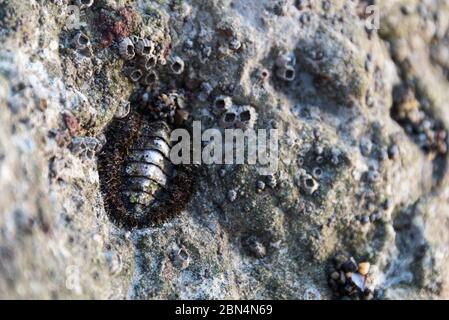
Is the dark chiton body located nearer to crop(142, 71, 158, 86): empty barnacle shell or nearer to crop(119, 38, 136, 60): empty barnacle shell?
crop(142, 71, 158, 86): empty barnacle shell

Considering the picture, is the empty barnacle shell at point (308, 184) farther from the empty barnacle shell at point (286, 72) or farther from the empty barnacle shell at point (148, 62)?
the empty barnacle shell at point (148, 62)

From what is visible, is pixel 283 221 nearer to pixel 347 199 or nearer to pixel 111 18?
pixel 347 199

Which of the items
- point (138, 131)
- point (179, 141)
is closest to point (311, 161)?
point (179, 141)

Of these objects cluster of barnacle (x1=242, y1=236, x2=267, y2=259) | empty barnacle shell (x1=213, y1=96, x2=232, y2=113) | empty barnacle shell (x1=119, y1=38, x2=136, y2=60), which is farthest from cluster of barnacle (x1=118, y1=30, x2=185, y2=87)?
cluster of barnacle (x1=242, y1=236, x2=267, y2=259)

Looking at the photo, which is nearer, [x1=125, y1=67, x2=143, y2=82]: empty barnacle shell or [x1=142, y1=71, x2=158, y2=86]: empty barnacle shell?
[x1=125, y1=67, x2=143, y2=82]: empty barnacle shell

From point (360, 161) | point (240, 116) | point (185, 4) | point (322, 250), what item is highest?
point (185, 4)

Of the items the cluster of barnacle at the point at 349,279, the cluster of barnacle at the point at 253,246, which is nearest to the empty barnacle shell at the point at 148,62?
the cluster of barnacle at the point at 253,246
